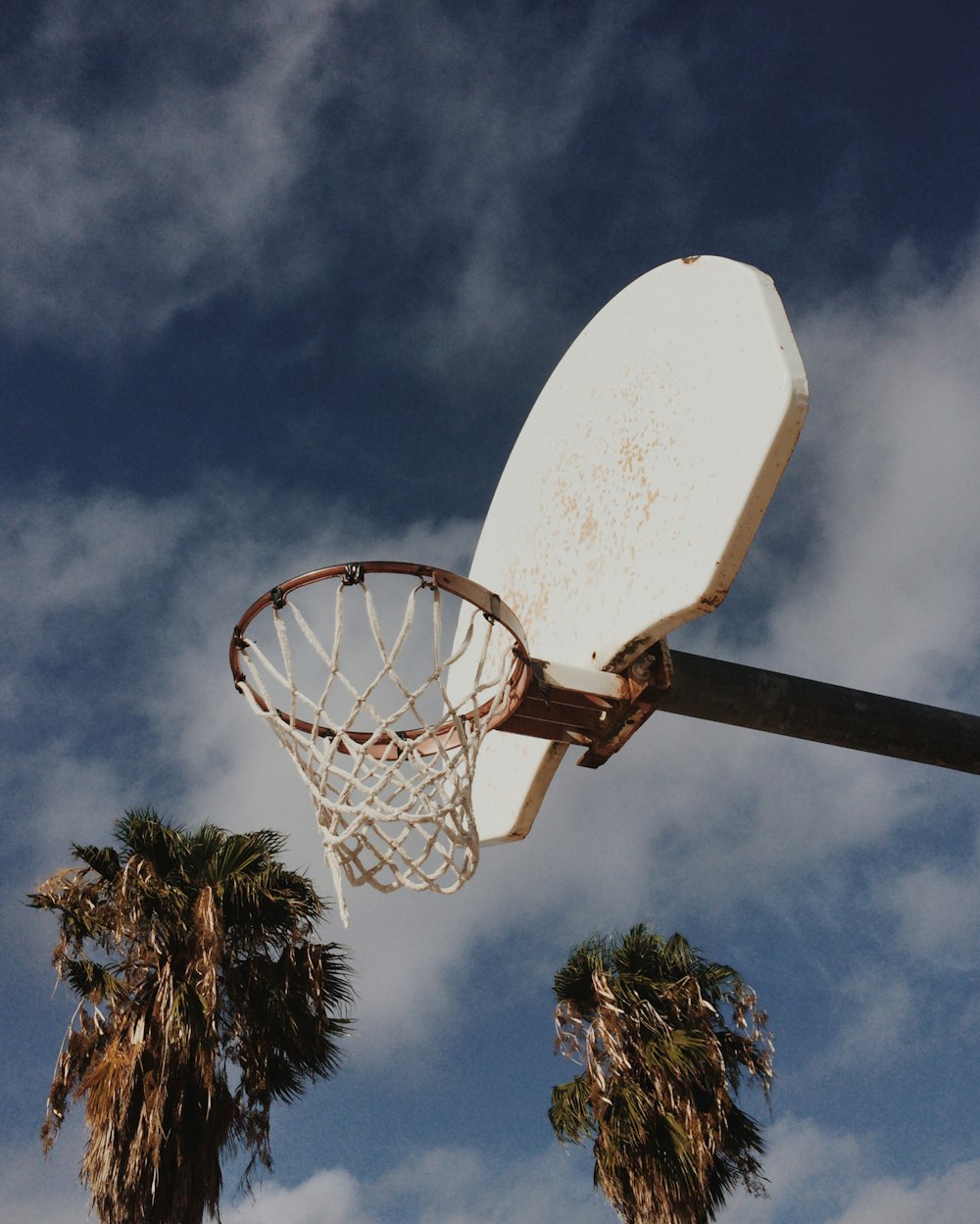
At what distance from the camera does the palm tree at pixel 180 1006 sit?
6.29m

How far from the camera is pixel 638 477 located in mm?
3613

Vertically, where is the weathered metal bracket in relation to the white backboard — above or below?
below

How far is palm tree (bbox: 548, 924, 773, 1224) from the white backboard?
5792 millimetres

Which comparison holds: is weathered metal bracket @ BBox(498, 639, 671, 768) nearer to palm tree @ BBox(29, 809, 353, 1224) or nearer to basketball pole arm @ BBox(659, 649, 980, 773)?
basketball pole arm @ BBox(659, 649, 980, 773)

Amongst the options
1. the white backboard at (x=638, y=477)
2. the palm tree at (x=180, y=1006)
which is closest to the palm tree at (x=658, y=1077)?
the palm tree at (x=180, y=1006)

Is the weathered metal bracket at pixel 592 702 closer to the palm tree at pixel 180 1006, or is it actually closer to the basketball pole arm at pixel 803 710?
the basketball pole arm at pixel 803 710

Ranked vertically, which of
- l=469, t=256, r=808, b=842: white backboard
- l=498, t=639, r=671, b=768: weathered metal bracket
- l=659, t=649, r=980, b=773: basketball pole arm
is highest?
l=469, t=256, r=808, b=842: white backboard

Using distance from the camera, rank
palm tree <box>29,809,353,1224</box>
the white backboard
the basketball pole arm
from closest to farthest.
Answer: the white backboard → the basketball pole arm → palm tree <box>29,809,353,1224</box>

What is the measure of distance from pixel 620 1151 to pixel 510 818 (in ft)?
19.6

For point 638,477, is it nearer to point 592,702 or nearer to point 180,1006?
point 592,702

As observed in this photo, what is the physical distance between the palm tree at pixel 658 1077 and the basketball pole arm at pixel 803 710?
621cm

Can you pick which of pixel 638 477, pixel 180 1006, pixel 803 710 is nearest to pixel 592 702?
pixel 803 710

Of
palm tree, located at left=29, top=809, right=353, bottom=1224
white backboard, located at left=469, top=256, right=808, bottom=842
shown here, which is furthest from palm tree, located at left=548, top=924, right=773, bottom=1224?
white backboard, located at left=469, top=256, right=808, bottom=842

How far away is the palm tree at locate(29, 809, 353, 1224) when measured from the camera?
6.29m
